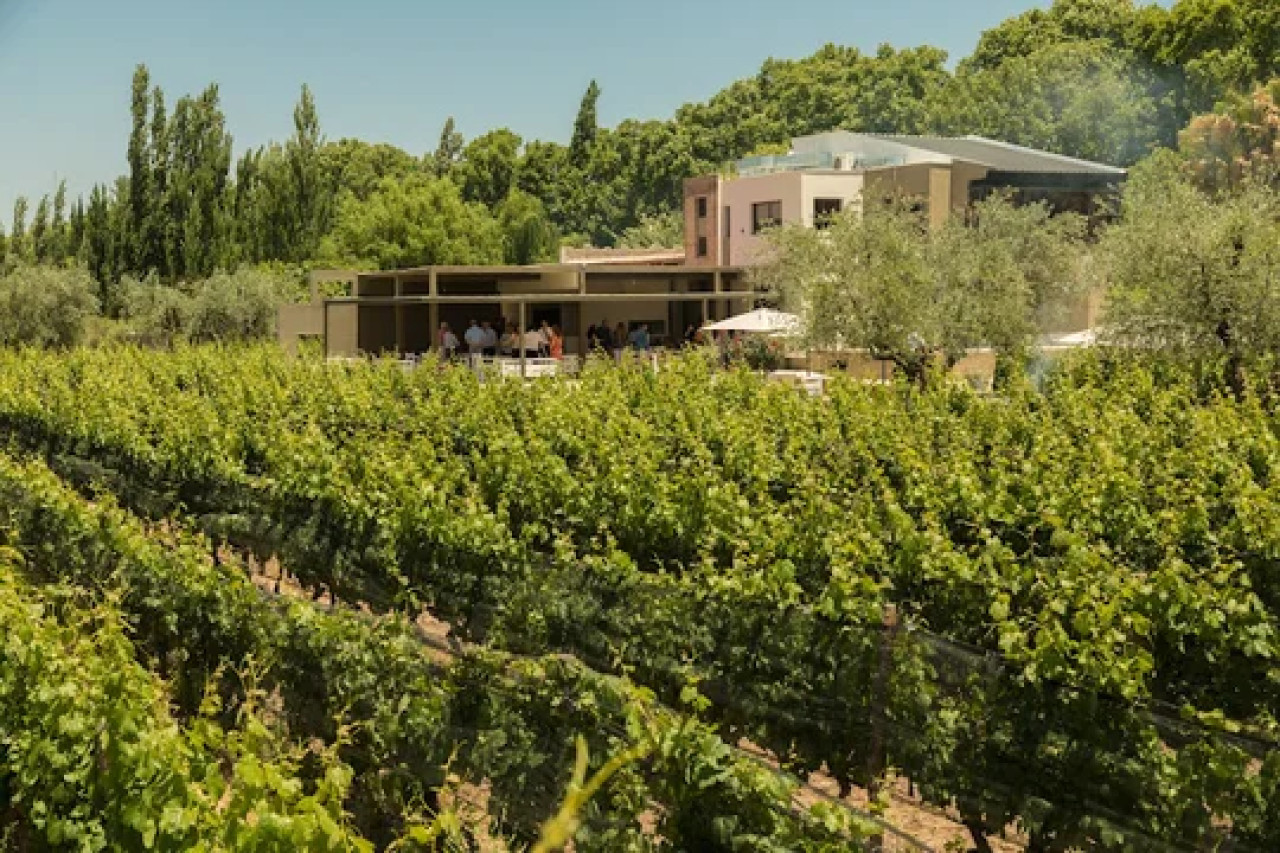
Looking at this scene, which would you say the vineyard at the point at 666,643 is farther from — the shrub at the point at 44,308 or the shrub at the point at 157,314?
the shrub at the point at 157,314

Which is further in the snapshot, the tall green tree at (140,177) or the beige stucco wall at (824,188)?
the tall green tree at (140,177)

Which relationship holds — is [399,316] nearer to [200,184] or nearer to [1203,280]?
[200,184]

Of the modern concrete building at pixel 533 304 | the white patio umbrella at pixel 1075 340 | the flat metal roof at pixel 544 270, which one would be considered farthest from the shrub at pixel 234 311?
the white patio umbrella at pixel 1075 340

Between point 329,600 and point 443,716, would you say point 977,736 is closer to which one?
point 443,716

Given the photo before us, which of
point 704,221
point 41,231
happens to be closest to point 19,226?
point 41,231

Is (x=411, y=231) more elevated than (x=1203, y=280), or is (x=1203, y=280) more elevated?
(x=411, y=231)

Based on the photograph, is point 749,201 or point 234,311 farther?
point 234,311

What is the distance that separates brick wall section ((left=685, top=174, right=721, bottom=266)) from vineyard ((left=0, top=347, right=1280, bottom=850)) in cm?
3157

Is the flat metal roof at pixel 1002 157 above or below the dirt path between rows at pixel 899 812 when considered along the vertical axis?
above

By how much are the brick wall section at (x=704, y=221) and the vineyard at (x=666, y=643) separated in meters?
31.6

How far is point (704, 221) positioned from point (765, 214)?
3618 mm

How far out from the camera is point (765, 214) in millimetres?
43312

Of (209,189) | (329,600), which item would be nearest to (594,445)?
(329,600)

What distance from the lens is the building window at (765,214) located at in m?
42.3
